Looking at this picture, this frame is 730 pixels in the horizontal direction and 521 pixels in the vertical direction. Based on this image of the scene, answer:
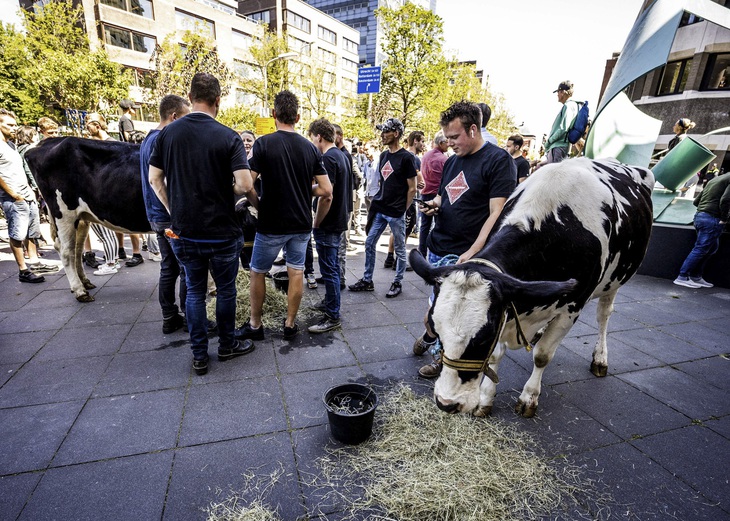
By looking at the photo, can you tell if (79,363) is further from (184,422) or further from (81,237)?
(81,237)

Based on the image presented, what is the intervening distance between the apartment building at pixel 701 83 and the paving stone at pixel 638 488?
21629 millimetres

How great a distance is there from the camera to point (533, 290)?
1823 mm

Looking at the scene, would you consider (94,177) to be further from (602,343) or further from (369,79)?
(369,79)

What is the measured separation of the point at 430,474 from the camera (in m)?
2.22

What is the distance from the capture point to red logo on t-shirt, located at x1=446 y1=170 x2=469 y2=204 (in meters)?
3.03

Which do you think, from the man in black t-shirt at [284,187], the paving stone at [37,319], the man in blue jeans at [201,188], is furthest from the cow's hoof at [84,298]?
the man in black t-shirt at [284,187]

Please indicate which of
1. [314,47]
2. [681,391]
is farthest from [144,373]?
[314,47]

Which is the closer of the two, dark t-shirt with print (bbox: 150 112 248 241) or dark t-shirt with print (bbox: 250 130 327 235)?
dark t-shirt with print (bbox: 150 112 248 241)

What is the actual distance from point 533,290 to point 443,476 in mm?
1331

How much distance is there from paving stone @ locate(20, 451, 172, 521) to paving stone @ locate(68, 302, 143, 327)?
7.69 feet

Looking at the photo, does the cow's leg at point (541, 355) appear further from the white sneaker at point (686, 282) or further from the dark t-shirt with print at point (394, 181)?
the white sneaker at point (686, 282)

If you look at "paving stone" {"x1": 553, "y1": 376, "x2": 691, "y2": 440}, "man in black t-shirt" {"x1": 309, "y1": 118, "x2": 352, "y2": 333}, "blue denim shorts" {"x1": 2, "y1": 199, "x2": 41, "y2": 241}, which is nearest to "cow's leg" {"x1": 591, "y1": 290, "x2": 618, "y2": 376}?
"paving stone" {"x1": 553, "y1": 376, "x2": 691, "y2": 440}

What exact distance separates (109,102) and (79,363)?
21.9 meters

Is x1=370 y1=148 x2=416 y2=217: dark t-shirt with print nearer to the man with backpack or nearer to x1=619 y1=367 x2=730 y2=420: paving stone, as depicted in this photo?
the man with backpack
